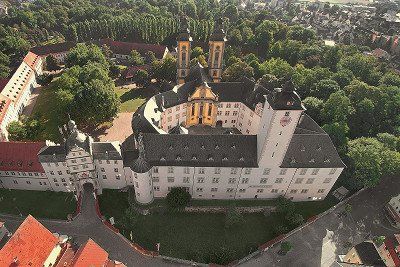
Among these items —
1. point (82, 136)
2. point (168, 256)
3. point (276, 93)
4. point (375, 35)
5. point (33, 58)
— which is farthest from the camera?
point (375, 35)

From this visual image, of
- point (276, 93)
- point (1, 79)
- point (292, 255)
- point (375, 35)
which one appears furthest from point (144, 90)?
point (375, 35)

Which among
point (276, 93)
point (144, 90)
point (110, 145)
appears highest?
point (276, 93)

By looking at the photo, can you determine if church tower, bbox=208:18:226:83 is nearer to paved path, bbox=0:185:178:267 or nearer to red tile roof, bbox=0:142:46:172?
red tile roof, bbox=0:142:46:172

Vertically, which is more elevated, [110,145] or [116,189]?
[110,145]

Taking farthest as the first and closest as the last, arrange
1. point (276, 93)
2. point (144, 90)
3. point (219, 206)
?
point (144, 90), point (219, 206), point (276, 93)

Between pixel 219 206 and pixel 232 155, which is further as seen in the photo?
pixel 219 206

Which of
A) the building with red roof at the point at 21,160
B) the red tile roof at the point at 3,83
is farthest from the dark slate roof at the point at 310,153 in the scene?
the red tile roof at the point at 3,83

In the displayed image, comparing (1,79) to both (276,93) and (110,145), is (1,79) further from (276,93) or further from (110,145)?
(276,93)
